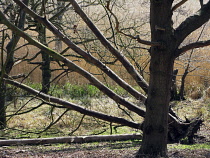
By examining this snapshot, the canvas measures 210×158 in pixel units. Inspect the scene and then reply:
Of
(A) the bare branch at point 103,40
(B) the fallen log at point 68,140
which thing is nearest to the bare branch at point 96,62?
(A) the bare branch at point 103,40

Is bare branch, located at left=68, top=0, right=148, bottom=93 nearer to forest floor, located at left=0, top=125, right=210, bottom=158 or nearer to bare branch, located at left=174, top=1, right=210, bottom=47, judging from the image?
forest floor, located at left=0, top=125, right=210, bottom=158

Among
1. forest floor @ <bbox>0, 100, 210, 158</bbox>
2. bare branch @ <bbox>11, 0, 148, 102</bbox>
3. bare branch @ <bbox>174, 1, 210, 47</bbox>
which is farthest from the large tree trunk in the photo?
bare branch @ <bbox>11, 0, 148, 102</bbox>

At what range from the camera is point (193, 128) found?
18.8ft

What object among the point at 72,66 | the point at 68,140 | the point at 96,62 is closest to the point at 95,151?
the point at 68,140

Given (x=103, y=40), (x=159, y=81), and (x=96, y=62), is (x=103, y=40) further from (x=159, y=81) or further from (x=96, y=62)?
(x=159, y=81)

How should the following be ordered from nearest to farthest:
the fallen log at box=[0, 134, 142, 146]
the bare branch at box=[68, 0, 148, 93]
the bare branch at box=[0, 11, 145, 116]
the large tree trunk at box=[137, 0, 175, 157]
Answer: the large tree trunk at box=[137, 0, 175, 157], the bare branch at box=[0, 11, 145, 116], the fallen log at box=[0, 134, 142, 146], the bare branch at box=[68, 0, 148, 93]

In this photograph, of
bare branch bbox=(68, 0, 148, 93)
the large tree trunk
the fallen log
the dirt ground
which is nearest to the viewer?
the large tree trunk

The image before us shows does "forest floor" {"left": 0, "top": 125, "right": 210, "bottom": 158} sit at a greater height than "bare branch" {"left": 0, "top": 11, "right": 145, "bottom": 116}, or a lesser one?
lesser

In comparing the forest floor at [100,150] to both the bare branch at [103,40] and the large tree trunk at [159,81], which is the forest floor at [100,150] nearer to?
the large tree trunk at [159,81]

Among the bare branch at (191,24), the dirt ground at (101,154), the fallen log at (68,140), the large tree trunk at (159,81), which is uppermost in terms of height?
the bare branch at (191,24)

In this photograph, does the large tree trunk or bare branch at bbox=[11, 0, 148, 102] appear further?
bare branch at bbox=[11, 0, 148, 102]

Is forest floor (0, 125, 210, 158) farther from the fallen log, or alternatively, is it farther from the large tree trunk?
the large tree trunk

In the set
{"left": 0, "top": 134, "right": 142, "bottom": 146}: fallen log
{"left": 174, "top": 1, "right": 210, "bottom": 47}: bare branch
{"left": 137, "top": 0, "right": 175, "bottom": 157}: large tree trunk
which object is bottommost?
{"left": 0, "top": 134, "right": 142, "bottom": 146}: fallen log

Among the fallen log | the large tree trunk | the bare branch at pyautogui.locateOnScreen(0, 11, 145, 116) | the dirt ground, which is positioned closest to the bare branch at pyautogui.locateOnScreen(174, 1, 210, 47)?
the large tree trunk
